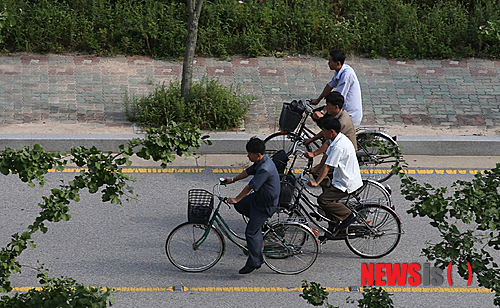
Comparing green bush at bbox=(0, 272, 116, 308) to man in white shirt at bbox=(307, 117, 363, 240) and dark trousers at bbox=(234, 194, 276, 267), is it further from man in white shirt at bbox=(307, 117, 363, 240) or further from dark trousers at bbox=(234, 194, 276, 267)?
man in white shirt at bbox=(307, 117, 363, 240)

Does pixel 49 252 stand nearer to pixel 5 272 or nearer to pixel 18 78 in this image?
pixel 5 272

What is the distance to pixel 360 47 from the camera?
13.5 meters

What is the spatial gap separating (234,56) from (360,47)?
275 centimetres

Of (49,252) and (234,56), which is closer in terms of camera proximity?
(49,252)

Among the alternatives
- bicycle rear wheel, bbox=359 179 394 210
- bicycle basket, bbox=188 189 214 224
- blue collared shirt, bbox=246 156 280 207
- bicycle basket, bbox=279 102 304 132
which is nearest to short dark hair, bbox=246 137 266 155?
blue collared shirt, bbox=246 156 280 207

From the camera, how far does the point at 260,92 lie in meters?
11.9

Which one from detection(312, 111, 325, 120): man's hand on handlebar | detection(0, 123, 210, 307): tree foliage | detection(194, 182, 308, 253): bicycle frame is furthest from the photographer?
detection(312, 111, 325, 120): man's hand on handlebar

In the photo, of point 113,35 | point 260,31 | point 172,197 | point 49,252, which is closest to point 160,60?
point 113,35

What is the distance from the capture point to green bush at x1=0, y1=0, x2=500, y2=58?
13.1 metres

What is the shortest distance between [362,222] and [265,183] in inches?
57.3

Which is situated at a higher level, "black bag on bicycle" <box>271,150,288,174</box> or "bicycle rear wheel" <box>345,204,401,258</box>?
"black bag on bicycle" <box>271,150,288,174</box>

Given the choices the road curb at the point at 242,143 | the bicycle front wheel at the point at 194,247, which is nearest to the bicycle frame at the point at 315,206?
the bicycle front wheel at the point at 194,247

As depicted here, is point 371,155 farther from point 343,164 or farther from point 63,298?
point 63,298

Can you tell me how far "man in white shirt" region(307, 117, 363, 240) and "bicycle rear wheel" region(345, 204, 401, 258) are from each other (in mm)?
175
